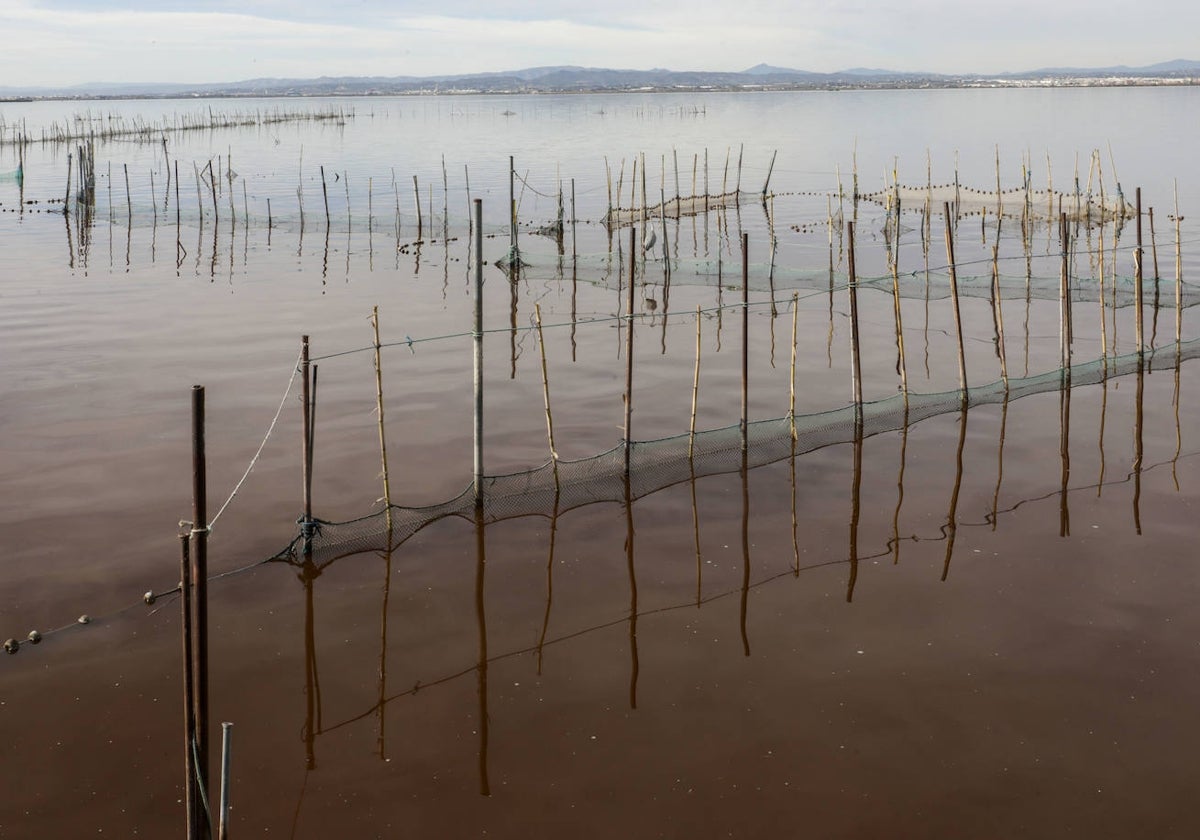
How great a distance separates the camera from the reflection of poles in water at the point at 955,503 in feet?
25.7

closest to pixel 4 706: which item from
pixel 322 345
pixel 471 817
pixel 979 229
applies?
pixel 471 817

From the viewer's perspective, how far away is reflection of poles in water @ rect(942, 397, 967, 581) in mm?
7836

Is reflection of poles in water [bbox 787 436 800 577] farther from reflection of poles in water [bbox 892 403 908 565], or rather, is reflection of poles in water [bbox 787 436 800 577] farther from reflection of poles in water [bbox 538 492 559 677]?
reflection of poles in water [bbox 538 492 559 677]

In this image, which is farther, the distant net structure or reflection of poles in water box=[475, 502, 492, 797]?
the distant net structure

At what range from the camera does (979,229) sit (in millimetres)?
23609

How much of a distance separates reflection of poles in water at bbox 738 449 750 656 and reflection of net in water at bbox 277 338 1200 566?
119 millimetres

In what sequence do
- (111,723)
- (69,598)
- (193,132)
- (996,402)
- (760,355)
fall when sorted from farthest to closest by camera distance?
(193,132), (760,355), (996,402), (69,598), (111,723)

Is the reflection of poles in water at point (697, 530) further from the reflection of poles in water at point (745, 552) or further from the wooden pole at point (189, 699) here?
the wooden pole at point (189, 699)

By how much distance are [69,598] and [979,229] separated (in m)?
20.6

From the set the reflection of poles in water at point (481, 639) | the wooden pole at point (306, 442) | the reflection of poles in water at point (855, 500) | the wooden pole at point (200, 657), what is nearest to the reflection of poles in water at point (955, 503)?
the reflection of poles in water at point (855, 500)

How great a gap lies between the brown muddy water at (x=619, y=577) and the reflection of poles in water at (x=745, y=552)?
0.03 meters

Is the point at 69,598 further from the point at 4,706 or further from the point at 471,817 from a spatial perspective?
the point at 471,817

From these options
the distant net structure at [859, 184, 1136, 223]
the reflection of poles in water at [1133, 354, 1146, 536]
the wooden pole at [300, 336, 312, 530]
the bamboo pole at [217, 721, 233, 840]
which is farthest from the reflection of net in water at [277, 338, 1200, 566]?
the distant net structure at [859, 184, 1136, 223]

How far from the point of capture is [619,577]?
7590 mm
